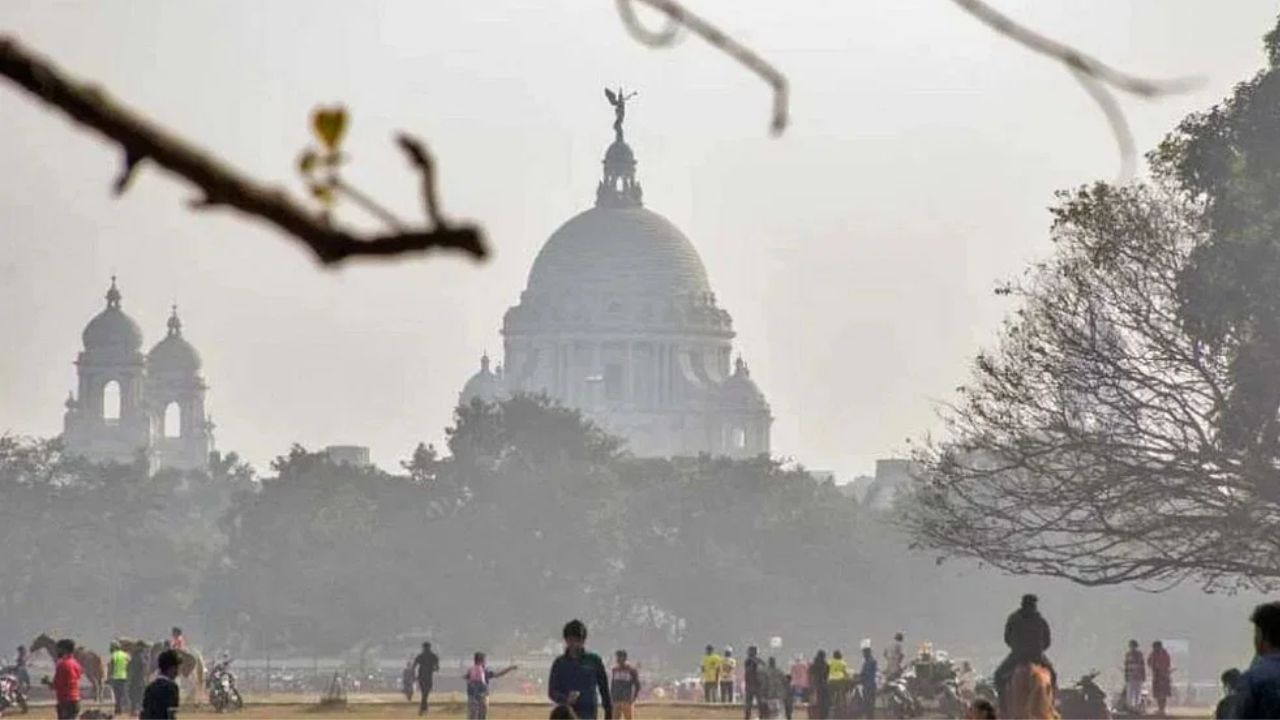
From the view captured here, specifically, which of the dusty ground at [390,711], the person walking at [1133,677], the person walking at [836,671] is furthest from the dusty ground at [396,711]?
the person walking at [836,671]

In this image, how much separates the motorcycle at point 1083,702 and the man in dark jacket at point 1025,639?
19350mm

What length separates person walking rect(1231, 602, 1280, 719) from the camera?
488 inches

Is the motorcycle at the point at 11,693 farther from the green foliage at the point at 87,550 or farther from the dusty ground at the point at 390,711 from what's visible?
the green foliage at the point at 87,550

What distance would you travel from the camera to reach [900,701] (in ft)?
166

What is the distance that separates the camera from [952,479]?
4838 centimetres

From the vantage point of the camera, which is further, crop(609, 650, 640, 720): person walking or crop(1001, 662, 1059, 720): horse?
crop(609, 650, 640, 720): person walking

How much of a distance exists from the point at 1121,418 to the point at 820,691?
7973mm

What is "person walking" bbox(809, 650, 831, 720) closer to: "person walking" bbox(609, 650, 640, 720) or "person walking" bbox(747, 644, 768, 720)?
"person walking" bbox(747, 644, 768, 720)

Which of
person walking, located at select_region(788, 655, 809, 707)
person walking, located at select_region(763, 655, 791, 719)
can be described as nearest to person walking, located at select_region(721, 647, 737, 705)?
person walking, located at select_region(788, 655, 809, 707)

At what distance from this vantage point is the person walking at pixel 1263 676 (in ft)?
40.7

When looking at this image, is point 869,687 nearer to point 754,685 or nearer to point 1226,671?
point 754,685

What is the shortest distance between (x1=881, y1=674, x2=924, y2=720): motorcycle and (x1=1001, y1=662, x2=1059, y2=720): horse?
900 inches

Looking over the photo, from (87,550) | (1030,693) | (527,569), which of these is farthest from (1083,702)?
(87,550)

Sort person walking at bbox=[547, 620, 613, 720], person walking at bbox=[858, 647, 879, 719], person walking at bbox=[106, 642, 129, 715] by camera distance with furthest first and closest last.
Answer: person walking at bbox=[106, 642, 129, 715] < person walking at bbox=[858, 647, 879, 719] < person walking at bbox=[547, 620, 613, 720]
